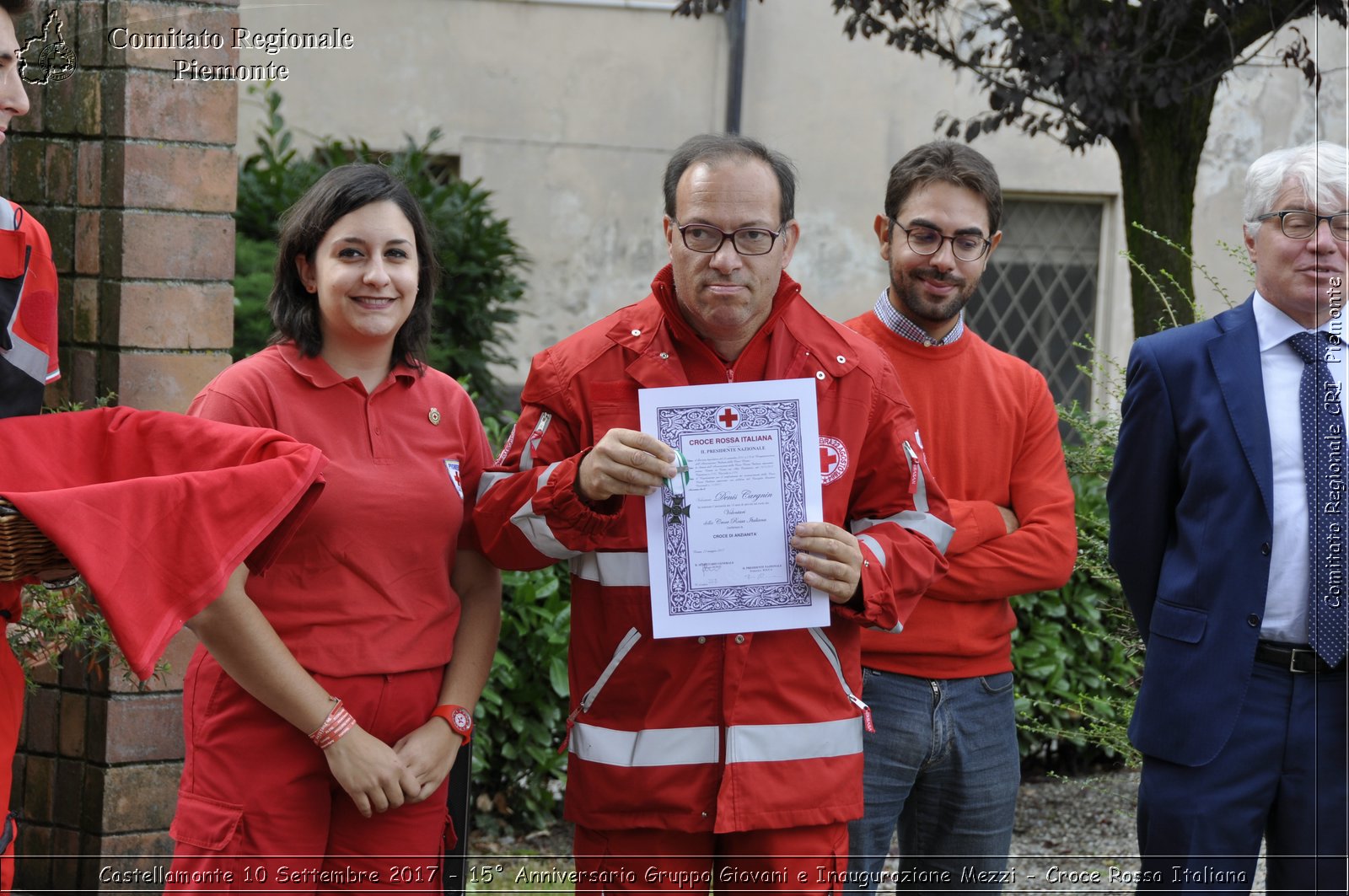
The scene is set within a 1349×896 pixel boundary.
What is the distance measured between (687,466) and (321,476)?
0.73 meters

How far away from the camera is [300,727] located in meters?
2.92

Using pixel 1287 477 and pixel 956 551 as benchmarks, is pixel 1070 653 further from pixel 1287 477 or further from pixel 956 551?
pixel 1287 477

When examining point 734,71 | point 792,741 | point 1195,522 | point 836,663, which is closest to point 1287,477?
point 1195,522

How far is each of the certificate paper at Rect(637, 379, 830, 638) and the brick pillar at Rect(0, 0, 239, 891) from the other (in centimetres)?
192

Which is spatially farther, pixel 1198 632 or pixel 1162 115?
pixel 1162 115

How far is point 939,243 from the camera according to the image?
3.63 m

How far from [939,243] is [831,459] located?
873 millimetres

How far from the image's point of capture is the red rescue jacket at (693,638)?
9.54 feet

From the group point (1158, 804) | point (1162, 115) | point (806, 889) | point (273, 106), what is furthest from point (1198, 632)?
point (273, 106)

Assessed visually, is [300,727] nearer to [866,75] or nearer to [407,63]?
[407,63]

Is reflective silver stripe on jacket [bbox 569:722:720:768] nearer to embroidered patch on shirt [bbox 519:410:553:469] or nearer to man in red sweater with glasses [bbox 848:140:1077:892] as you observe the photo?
embroidered patch on shirt [bbox 519:410:553:469]

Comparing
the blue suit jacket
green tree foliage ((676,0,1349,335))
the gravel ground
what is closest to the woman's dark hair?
the blue suit jacket

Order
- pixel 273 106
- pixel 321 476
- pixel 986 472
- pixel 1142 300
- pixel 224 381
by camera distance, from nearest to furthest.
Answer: pixel 321 476 → pixel 224 381 → pixel 986 472 → pixel 1142 300 → pixel 273 106

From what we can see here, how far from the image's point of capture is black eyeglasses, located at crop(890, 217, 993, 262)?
363 cm
